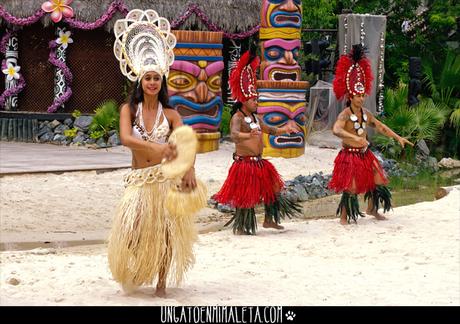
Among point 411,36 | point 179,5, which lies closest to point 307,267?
point 179,5

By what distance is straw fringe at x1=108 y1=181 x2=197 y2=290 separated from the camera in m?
6.12

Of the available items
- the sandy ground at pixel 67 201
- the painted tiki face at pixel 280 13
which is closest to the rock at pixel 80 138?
the sandy ground at pixel 67 201

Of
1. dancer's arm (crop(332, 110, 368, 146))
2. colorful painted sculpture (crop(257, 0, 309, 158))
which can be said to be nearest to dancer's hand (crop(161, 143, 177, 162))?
dancer's arm (crop(332, 110, 368, 146))

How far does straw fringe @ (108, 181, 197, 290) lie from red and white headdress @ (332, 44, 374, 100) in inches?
164

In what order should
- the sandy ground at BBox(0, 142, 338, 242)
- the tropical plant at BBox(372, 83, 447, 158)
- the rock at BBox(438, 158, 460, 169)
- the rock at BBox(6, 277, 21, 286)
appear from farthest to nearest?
the rock at BBox(438, 158, 460, 169), the tropical plant at BBox(372, 83, 447, 158), the sandy ground at BBox(0, 142, 338, 242), the rock at BBox(6, 277, 21, 286)

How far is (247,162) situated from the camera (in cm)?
943

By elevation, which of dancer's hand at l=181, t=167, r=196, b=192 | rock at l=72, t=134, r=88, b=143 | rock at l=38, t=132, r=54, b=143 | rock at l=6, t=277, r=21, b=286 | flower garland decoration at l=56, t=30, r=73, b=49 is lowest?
rock at l=38, t=132, r=54, b=143

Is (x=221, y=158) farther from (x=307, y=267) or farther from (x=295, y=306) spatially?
(x=295, y=306)

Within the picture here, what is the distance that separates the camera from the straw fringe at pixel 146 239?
6121 millimetres

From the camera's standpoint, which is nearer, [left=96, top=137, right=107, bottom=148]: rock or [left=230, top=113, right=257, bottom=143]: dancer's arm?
→ [left=230, top=113, right=257, bottom=143]: dancer's arm

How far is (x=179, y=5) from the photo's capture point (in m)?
18.1

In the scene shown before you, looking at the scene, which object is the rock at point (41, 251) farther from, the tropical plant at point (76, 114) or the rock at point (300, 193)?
the tropical plant at point (76, 114)

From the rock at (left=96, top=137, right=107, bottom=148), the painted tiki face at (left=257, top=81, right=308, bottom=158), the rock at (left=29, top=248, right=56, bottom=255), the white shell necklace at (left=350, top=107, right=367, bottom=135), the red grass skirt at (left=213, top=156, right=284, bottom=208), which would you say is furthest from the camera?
the rock at (left=96, top=137, right=107, bottom=148)

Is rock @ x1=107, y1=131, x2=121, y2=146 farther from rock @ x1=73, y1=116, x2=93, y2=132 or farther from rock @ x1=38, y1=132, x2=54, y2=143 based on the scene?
rock @ x1=38, y1=132, x2=54, y2=143
